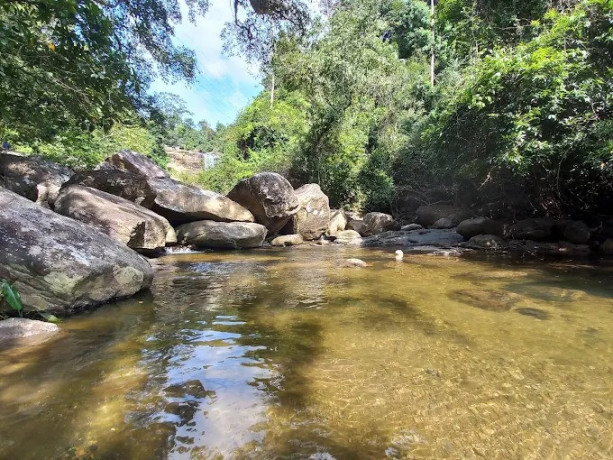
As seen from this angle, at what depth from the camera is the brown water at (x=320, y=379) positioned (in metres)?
2.13

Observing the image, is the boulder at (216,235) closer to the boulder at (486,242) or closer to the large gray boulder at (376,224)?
the large gray boulder at (376,224)

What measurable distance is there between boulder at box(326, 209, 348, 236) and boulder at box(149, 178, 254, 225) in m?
3.92

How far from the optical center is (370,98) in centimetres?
1714

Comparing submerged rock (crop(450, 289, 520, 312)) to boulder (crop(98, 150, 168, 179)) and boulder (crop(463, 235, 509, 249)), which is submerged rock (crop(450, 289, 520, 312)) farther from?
boulder (crop(98, 150, 168, 179))

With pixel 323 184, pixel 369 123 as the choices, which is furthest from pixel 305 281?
pixel 369 123

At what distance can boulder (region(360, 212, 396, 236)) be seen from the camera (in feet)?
50.8

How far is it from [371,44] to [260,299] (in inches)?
544

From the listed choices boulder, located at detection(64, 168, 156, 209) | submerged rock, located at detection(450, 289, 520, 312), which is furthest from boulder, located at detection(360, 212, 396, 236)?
submerged rock, located at detection(450, 289, 520, 312)

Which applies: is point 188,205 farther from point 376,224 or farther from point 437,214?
point 437,214

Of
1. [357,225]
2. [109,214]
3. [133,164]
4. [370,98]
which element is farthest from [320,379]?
[370,98]

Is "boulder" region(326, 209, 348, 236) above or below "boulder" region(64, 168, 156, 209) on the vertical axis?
below

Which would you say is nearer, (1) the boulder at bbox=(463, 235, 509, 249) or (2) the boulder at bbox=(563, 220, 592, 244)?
(2) the boulder at bbox=(563, 220, 592, 244)

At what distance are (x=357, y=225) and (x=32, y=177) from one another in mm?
10672

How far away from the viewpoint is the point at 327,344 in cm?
359
